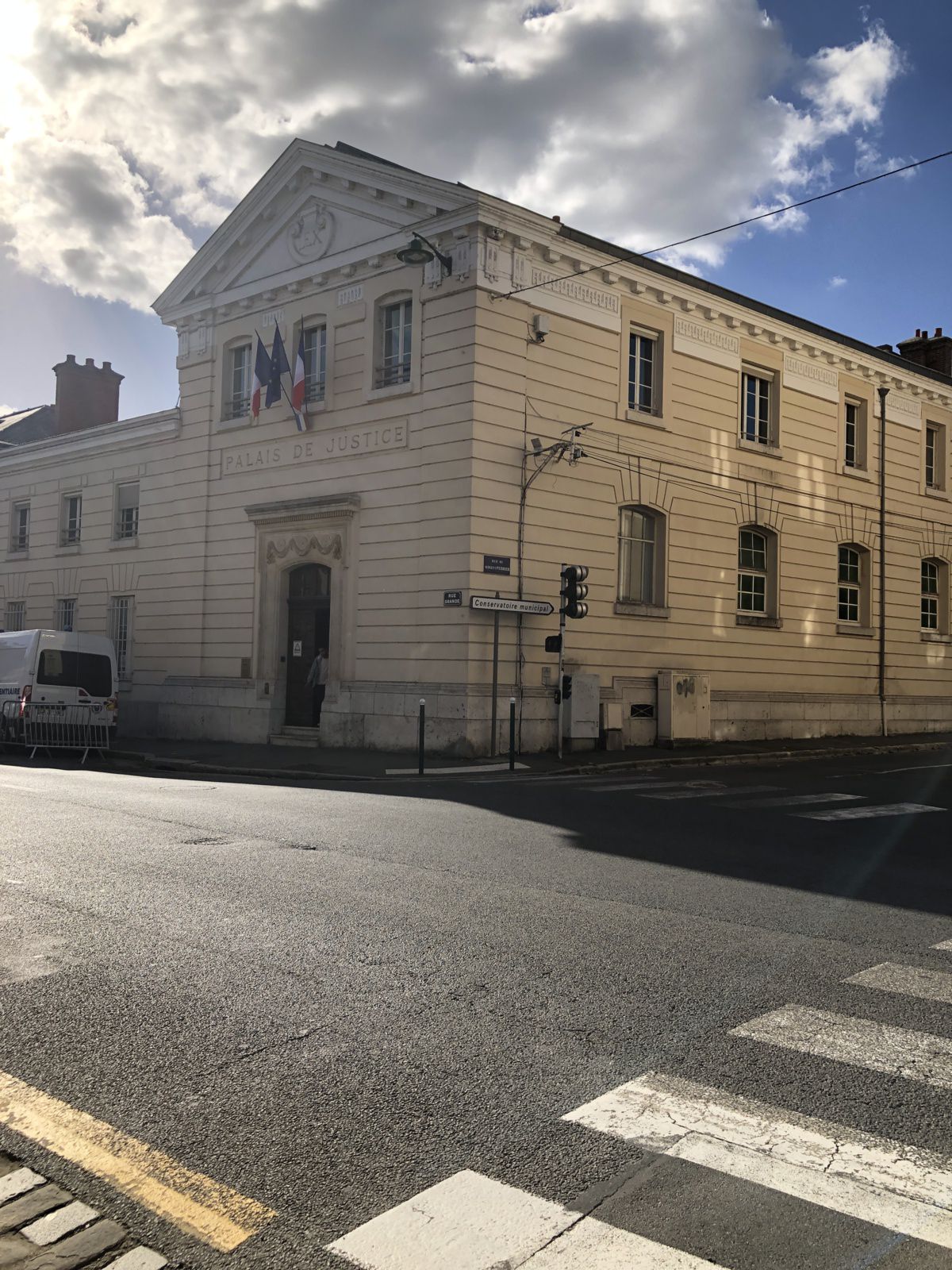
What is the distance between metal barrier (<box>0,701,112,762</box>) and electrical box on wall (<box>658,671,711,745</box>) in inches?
422

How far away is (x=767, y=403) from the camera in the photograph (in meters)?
25.4

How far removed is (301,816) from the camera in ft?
35.6

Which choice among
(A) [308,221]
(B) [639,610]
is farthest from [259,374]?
(B) [639,610]

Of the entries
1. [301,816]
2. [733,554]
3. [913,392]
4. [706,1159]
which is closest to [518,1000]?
[706,1159]

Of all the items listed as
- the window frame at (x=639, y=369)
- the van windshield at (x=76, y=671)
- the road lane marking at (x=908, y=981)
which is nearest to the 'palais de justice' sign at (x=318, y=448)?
the window frame at (x=639, y=369)

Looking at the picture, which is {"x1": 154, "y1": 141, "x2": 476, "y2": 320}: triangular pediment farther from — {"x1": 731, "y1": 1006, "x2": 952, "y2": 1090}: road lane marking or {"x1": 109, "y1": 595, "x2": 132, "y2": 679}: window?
{"x1": 731, "y1": 1006, "x2": 952, "y2": 1090}: road lane marking

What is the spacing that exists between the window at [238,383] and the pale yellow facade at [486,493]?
0.42ft

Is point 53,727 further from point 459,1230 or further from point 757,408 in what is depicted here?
point 459,1230

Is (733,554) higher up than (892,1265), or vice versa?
(733,554)

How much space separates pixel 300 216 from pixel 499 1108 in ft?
73.3

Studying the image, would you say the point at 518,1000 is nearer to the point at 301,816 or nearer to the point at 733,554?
the point at 301,816

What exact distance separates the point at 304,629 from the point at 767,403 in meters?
11.8

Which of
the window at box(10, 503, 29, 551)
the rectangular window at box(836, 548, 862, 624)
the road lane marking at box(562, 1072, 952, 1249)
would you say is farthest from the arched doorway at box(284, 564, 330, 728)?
the road lane marking at box(562, 1072, 952, 1249)

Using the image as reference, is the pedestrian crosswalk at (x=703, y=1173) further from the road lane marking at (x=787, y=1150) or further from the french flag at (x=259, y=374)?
the french flag at (x=259, y=374)
